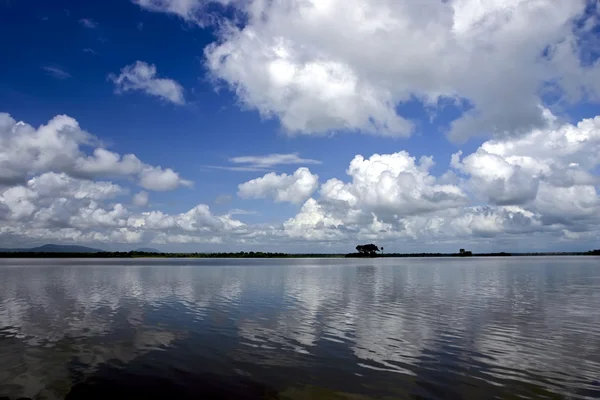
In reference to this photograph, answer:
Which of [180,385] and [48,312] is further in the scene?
[48,312]

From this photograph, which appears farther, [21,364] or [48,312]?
[48,312]

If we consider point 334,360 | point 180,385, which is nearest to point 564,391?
point 334,360

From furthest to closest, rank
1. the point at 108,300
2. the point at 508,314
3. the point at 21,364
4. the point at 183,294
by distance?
the point at 183,294 → the point at 108,300 → the point at 508,314 → the point at 21,364

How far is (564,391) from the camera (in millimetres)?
18703

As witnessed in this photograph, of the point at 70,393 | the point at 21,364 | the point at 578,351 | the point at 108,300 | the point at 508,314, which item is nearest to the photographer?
the point at 70,393

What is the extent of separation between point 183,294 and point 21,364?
3691cm

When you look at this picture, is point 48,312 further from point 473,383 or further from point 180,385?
point 473,383

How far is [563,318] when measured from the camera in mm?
38062

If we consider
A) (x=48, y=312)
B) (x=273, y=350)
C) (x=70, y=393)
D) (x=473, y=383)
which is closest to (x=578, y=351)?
(x=473, y=383)

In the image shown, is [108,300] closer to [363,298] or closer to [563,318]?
[363,298]

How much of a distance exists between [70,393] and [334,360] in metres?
13.1

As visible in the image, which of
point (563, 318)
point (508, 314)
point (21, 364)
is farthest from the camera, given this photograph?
point (508, 314)

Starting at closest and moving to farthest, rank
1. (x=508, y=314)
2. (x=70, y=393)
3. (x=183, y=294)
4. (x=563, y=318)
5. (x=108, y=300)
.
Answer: (x=70, y=393)
(x=563, y=318)
(x=508, y=314)
(x=108, y=300)
(x=183, y=294)

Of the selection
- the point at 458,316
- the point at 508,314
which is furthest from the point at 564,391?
the point at 508,314
